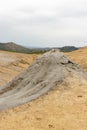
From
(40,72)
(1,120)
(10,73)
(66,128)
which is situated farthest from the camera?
(10,73)

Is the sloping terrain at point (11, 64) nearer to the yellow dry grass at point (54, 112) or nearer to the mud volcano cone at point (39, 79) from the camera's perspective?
the mud volcano cone at point (39, 79)

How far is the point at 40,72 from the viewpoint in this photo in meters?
16.2

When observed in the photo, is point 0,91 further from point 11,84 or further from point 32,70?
point 32,70

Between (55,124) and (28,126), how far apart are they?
89cm

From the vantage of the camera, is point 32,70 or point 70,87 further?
point 32,70

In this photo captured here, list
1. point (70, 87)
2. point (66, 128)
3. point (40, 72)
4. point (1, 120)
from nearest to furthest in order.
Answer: point (66, 128)
point (1, 120)
point (70, 87)
point (40, 72)

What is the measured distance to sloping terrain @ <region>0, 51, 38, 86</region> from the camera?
33.1 m

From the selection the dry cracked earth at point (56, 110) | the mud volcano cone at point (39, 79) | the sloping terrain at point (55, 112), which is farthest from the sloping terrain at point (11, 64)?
the sloping terrain at point (55, 112)

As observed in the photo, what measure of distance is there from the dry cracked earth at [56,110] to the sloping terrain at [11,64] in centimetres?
1540

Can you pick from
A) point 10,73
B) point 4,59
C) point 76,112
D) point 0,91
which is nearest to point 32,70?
point 0,91

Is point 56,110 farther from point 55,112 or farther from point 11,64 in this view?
point 11,64

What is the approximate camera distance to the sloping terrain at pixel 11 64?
1304 inches

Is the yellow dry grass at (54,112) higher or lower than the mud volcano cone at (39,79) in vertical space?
lower

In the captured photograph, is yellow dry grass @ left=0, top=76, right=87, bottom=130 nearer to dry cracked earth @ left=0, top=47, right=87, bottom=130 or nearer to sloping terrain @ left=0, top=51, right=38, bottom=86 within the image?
dry cracked earth @ left=0, top=47, right=87, bottom=130
